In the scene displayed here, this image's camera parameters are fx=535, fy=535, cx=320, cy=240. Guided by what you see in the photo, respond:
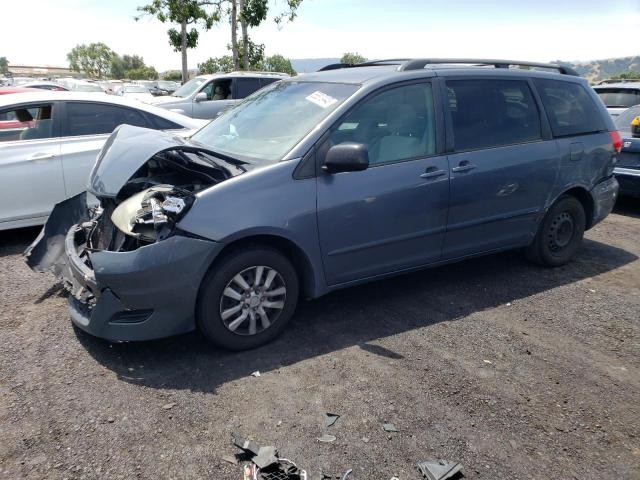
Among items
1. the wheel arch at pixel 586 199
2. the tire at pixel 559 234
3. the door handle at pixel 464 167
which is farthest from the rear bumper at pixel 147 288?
the wheel arch at pixel 586 199

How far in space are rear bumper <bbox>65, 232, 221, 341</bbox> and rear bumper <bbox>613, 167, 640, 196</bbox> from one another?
6.42 meters

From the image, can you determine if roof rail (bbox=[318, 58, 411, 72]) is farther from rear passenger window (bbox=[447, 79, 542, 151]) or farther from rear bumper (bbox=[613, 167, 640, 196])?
rear bumper (bbox=[613, 167, 640, 196])

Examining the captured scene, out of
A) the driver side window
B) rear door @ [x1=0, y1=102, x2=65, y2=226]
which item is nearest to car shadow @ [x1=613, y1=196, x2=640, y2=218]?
the driver side window

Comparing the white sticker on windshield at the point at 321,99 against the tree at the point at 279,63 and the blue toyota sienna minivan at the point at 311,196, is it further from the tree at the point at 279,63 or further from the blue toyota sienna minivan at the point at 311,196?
the tree at the point at 279,63

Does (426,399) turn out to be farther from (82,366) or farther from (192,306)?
(82,366)

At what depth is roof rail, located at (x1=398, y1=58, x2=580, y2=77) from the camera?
14.6ft

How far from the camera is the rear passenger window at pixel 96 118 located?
20.0 feet

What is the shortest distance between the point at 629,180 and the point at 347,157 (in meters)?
5.64

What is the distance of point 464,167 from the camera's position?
4.43 meters

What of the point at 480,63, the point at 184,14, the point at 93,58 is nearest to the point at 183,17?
the point at 184,14

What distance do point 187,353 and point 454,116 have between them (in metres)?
2.84

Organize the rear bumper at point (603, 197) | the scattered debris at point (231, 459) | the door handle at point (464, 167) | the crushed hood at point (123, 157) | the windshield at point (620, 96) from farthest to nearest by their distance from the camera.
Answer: the windshield at point (620, 96), the rear bumper at point (603, 197), the door handle at point (464, 167), the crushed hood at point (123, 157), the scattered debris at point (231, 459)

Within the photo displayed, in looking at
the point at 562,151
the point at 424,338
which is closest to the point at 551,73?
the point at 562,151

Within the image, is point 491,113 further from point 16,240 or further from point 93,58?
point 93,58
